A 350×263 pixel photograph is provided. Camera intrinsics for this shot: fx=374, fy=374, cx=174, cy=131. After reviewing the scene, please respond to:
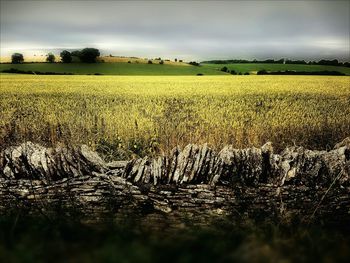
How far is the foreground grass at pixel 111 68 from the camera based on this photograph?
26391 millimetres

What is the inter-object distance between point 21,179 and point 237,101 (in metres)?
10.8

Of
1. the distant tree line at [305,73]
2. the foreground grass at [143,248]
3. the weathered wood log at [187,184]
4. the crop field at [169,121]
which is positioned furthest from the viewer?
the distant tree line at [305,73]

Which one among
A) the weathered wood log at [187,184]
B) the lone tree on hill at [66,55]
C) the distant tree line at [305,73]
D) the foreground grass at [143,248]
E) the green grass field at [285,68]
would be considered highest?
the lone tree on hill at [66,55]

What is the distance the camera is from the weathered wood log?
176 inches

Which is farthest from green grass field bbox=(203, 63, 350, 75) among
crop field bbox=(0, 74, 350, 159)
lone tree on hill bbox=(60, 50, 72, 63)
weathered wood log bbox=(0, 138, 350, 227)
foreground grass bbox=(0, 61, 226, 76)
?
weathered wood log bbox=(0, 138, 350, 227)

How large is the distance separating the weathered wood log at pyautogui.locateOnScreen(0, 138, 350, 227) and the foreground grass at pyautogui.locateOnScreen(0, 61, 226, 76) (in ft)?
62.7

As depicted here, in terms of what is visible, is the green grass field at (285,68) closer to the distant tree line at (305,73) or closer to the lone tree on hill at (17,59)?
the distant tree line at (305,73)

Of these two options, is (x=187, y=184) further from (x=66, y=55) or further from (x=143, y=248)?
(x=66, y=55)

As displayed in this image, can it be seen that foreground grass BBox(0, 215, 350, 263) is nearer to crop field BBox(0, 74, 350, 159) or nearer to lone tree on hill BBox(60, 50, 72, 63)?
crop field BBox(0, 74, 350, 159)

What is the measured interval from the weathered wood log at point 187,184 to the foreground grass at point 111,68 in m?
19.1

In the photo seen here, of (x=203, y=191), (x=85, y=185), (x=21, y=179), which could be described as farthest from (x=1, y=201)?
(x=203, y=191)

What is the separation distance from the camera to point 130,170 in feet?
15.9

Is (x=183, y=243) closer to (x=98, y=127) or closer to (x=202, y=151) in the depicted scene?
(x=202, y=151)

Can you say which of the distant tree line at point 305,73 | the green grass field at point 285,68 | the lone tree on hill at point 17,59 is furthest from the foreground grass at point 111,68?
the distant tree line at point 305,73
